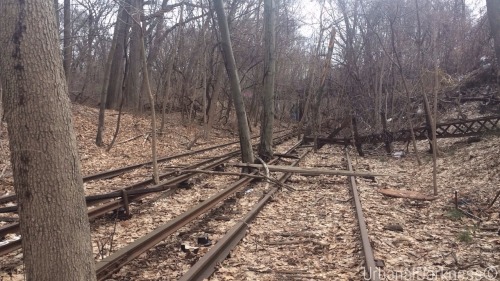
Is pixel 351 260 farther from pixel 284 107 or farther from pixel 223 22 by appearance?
pixel 284 107

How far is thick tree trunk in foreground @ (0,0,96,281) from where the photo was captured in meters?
2.76

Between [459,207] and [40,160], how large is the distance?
7645 millimetres

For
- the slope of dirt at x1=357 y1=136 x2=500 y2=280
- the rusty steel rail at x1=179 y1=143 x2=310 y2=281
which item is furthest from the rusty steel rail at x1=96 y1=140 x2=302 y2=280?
the slope of dirt at x1=357 y1=136 x2=500 y2=280

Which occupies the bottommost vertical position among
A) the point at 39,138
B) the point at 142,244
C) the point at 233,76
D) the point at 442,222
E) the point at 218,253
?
the point at 442,222

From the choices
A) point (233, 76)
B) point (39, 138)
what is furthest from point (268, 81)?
point (39, 138)

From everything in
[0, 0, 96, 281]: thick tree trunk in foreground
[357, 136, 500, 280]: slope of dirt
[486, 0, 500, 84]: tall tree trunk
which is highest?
[486, 0, 500, 84]: tall tree trunk

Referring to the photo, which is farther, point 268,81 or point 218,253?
point 268,81

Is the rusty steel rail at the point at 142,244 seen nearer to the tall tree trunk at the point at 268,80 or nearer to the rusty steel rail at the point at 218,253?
the rusty steel rail at the point at 218,253

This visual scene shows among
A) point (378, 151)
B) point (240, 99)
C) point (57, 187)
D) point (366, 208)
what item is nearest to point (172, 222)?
point (57, 187)

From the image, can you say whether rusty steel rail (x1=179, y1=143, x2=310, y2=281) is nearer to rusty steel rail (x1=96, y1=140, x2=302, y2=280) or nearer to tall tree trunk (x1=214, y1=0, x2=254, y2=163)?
rusty steel rail (x1=96, y1=140, x2=302, y2=280)

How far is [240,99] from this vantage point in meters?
12.3

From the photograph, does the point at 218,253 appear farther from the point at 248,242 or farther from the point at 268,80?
the point at 268,80

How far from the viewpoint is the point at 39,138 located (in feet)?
9.18

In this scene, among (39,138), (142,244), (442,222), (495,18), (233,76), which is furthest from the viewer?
(233,76)
